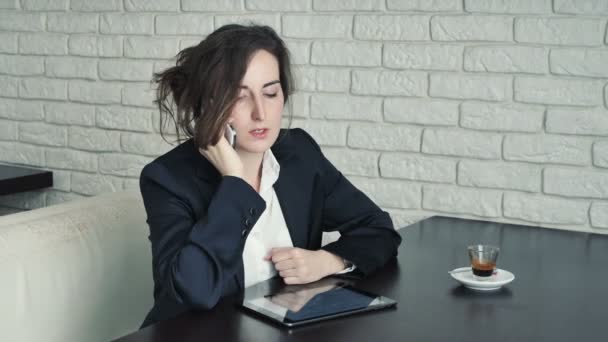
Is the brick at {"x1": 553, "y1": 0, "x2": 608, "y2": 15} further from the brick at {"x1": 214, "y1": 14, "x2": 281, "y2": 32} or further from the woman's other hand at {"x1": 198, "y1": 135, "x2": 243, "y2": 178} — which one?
the woman's other hand at {"x1": 198, "y1": 135, "x2": 243, "y2": 178}

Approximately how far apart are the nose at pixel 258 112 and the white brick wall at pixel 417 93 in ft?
2.63

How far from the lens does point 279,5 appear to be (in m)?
2.44

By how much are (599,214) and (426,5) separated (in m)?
0.73

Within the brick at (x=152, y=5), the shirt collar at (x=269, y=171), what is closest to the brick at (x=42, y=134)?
the brick at (x=152, y=5)

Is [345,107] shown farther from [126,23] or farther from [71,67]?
[71,67]

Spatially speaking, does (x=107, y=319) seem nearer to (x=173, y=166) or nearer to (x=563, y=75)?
(x=173, y=166)

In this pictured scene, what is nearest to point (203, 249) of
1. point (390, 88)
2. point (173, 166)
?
point (173, 166)

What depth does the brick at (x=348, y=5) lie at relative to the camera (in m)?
2.29

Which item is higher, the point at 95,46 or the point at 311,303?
the point at 95,46

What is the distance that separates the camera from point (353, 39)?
2.34 meters

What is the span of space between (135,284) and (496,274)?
32.9 inches

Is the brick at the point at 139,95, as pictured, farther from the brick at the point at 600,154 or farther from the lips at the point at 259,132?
the brick at the point at 600,154

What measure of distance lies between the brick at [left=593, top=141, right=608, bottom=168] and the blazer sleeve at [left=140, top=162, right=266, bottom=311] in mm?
1010

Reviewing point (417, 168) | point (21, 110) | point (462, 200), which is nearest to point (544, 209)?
point (462, 200)
